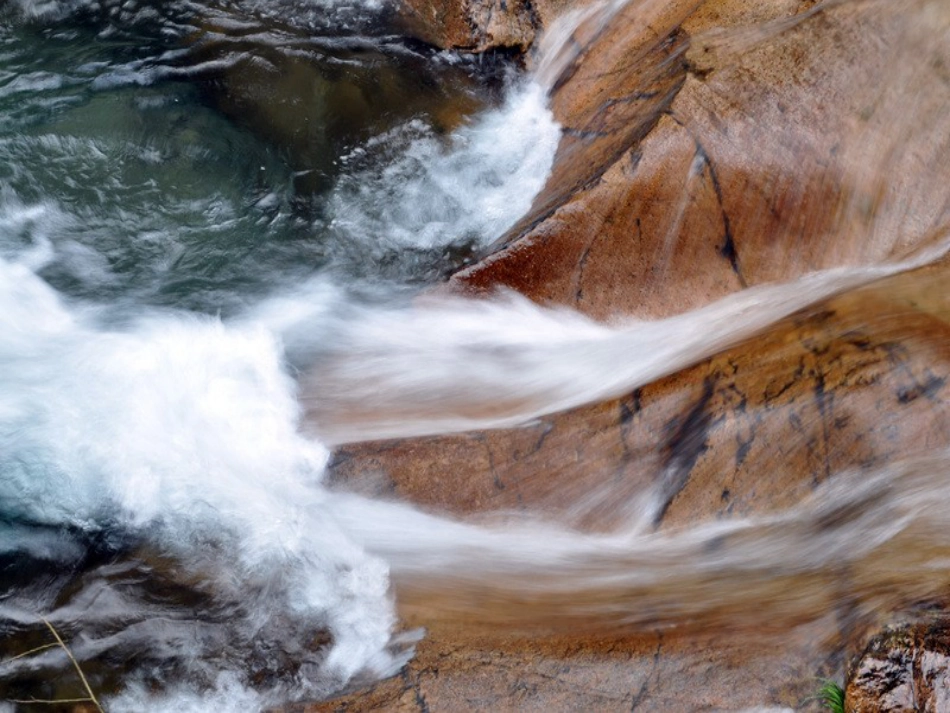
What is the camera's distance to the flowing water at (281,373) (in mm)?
3979

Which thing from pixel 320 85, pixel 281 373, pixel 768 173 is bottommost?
pixel 281 373

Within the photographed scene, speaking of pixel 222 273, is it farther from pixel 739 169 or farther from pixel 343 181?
pixel 739 169

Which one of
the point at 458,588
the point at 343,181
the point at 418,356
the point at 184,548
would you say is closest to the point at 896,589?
the point at 458,588

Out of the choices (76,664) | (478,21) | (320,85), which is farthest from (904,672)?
(320,85)

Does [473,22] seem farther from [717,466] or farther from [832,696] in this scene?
[832,696]

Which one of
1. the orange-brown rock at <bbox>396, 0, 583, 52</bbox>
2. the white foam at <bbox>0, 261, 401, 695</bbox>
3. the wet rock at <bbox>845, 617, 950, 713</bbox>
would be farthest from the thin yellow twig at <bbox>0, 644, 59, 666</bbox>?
the orange-brown rock at <bbox>396, 0, 583, 52</bbox>

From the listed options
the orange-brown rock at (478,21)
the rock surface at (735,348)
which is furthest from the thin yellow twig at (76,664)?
the orange-brown rock at (478,21)

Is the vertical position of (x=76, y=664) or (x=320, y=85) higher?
(x=320, y=85)

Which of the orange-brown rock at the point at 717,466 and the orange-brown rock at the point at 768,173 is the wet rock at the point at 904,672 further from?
the orange-brown rock at the point at 768,173

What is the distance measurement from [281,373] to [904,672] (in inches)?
131

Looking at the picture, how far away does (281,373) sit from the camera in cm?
463

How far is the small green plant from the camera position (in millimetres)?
3697

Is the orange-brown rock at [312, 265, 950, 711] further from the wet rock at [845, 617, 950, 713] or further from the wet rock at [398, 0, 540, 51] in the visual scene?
the wet rock at [398, 0, 540, 51]

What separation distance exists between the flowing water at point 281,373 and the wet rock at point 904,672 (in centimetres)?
19
